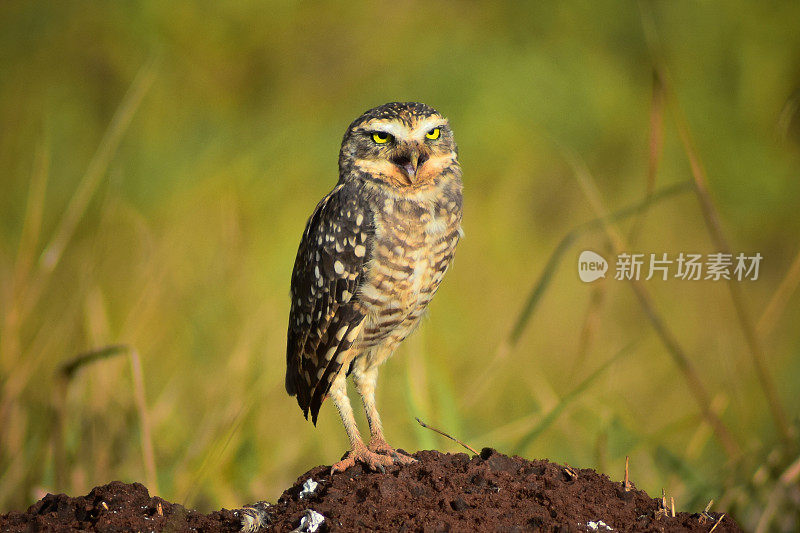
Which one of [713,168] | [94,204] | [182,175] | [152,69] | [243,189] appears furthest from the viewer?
[713,168]

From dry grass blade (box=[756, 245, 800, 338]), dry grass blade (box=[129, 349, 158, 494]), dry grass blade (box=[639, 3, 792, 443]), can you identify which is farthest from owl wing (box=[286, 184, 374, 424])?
dry grass blade (box=[756, 245, 800, 338])

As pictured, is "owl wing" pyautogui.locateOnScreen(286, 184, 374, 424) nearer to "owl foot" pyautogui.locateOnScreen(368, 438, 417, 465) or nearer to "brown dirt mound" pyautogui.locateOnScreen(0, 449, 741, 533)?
"owl foot" pyautogui.locateOnScreen(368, 438, 417, 465)

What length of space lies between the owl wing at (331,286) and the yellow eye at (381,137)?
134mm

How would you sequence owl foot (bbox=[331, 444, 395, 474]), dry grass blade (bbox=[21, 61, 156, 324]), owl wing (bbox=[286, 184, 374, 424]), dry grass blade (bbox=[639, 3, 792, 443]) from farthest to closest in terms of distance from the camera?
1. dry grass blade (bbox=[21, 61, 156, 324])
2. dry grass blade (bbox=[639, 3, 792, 443])
3. owl wing (bbox=[286, 184, 374, 424])
4. owl foot (bbox=[331, 444, 395, 474])

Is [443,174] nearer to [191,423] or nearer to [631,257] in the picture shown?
[631,257]

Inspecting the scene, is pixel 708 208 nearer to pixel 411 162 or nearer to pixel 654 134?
pixel 654 134

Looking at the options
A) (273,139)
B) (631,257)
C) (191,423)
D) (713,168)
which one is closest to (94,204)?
(191,423)

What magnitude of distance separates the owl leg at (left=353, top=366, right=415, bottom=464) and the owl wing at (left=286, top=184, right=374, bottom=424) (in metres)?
0.13

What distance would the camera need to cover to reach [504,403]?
3.75 meters

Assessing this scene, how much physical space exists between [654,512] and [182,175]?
280 centimetres

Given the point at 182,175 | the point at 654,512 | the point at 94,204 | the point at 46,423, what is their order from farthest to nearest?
the point at 182,175, the point at 94,204, the point at 46,423, the point at 654,512

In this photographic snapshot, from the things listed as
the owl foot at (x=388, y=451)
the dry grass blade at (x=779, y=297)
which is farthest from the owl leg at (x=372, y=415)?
the dry grass blade at (x=779, y=297)

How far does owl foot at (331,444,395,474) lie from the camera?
1882 mm

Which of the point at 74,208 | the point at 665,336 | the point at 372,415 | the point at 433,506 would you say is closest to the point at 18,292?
the point at 74,208
